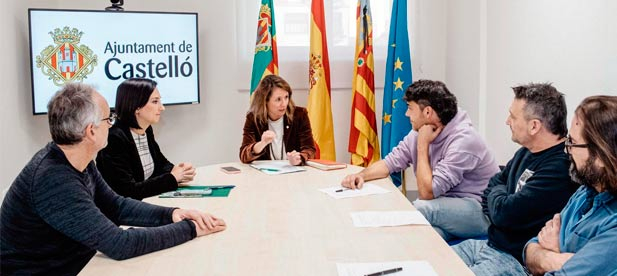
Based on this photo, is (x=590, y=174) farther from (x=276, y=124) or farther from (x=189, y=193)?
(x=276, y=124)

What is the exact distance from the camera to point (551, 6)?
307 centimetres

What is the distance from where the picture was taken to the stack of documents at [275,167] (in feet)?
9.83

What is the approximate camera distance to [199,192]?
8.16 feet

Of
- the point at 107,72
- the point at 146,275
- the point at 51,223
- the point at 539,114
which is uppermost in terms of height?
the point at 107,72

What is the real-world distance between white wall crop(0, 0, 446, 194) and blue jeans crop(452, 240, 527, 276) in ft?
8.16

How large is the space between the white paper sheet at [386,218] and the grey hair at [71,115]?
968mm

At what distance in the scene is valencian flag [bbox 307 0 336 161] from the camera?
429 centimetres

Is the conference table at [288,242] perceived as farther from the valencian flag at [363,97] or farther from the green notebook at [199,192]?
the valencian flag at [363,97]

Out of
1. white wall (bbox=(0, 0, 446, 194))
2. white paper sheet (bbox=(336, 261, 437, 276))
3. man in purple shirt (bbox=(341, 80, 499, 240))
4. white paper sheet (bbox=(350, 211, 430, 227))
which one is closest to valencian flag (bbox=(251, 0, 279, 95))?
white wall (bbox=(0, 0, 446, 194))

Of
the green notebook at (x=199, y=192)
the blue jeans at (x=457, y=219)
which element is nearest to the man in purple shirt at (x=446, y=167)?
the blue jeans at (x=457, y=219)

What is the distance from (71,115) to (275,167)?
1.57 m

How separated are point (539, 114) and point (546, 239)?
0.54 metres

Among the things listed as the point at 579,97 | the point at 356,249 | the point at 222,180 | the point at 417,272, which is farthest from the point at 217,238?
the point at 579,97

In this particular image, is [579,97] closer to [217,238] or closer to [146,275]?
[217,238]
